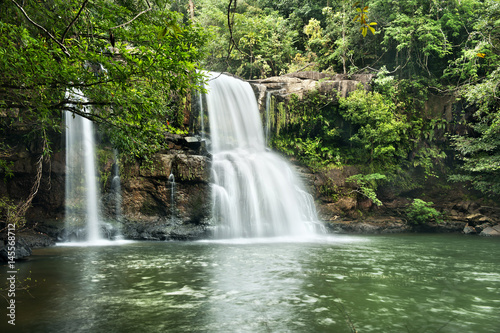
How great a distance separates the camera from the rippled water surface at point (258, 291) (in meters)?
4.47

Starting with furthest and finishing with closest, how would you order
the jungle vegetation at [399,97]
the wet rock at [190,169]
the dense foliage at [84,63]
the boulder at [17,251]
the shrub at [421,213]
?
1. the shrub at [421,213]
2. the jungle vegetation at [399,97]
3. the wet rock at [190,169]
4. the boulder at [17,251]
5. the dense foliage at [84,63]

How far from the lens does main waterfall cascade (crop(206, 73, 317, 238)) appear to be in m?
14.4

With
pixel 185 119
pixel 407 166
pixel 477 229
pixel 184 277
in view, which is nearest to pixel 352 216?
pixel 407 166

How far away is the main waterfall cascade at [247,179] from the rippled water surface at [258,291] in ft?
14.0

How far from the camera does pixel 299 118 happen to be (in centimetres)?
1862

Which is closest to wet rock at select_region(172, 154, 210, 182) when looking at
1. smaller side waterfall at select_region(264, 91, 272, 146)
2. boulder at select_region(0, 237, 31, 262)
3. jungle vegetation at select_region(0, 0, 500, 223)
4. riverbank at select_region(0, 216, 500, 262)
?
jungle vegetation at select_region(0, 0, 500, 223)

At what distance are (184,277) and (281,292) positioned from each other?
2.10 meters

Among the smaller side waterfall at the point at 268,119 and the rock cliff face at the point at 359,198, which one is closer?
the rock cliff face at the point at 359,198

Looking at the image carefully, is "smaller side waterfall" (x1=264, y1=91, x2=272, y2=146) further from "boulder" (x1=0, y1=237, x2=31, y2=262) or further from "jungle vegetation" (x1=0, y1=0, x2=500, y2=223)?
"boulder" (x1=0, y1=237, x2=31, y2=262)

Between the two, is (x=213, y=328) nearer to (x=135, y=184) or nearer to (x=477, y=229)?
(x=135, y=184)

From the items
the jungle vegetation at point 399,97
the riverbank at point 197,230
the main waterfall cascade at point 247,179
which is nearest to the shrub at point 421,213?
the riverbank at point 197,230

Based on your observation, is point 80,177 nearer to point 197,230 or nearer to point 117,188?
point 117,188

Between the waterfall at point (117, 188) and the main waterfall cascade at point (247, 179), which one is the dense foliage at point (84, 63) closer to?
the waterfall at point (117, 188)

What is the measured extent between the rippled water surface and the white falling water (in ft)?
10.2
